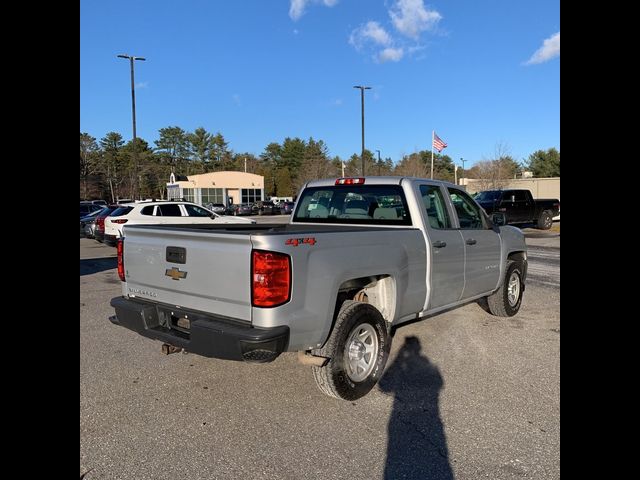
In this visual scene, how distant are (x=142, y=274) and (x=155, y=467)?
1.82 m

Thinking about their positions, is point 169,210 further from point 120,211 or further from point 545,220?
point 545,220

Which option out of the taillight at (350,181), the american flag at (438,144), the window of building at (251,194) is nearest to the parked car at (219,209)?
the window of building at (251,194)

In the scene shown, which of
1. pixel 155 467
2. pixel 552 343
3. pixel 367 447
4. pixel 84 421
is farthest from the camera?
pixel 552 343

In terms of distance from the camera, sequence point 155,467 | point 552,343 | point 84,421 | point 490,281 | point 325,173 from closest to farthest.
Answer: point 155,467 → point 84,421 → point 552,343 → point 490,281 → point 325,173

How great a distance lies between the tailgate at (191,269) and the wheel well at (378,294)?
1139mm

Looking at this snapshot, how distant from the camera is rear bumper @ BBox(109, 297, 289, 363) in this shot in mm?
3184

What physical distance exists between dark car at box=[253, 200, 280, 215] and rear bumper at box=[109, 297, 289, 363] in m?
47.1

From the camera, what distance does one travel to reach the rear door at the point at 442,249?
4816 millimetres

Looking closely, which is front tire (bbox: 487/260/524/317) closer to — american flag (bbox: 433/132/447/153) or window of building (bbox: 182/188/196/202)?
american flag (bbox: 433/132/447/153)

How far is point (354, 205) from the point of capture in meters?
5.37
